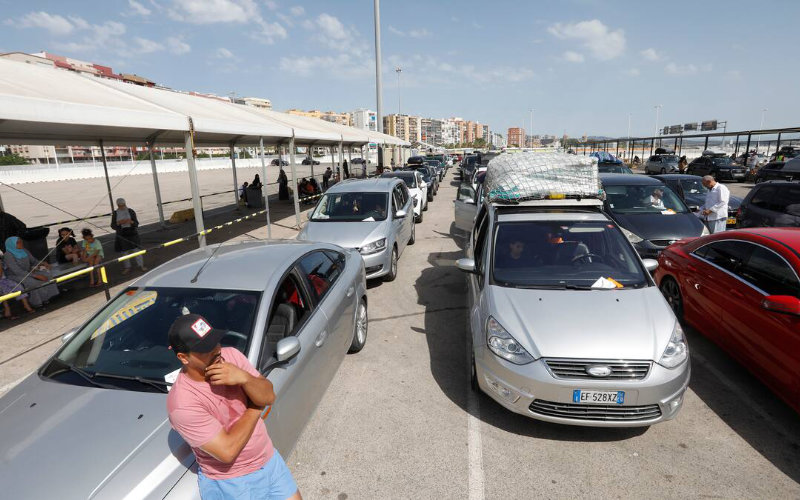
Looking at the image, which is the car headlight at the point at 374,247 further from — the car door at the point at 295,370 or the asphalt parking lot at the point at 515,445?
the car door at the point at 295,370

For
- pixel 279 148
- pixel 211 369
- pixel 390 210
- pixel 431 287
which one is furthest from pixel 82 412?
pixel 279 148

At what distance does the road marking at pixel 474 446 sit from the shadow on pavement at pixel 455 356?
0.15 feet

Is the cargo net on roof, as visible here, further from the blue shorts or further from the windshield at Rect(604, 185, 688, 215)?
the blue shorts

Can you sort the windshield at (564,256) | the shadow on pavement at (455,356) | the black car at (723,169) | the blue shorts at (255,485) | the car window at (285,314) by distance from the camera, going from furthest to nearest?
1. the black car at (723,169)
2. the windshield at (564,256)
3. the shadow on pavement at (455,356)
4. the car window at (285,314)
5. the blue shorts at (255,485)

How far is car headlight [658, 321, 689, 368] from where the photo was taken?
Result: 3373 mm

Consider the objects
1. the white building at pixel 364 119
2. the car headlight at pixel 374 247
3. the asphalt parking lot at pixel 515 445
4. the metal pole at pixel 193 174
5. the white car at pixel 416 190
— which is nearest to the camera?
the asphalt parking lot at pixel 515 445

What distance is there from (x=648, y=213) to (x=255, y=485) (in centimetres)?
847

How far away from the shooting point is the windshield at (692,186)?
1206 centimetres

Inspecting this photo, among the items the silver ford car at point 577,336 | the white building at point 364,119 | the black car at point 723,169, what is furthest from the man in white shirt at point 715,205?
the white building at point 364,119

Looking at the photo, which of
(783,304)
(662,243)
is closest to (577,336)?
(783,304)

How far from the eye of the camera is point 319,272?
13.9 ft

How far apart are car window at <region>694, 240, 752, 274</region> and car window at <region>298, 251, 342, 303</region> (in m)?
4.26

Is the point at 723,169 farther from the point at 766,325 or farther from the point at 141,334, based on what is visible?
the point at 141,334

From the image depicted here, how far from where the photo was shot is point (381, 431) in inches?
148
